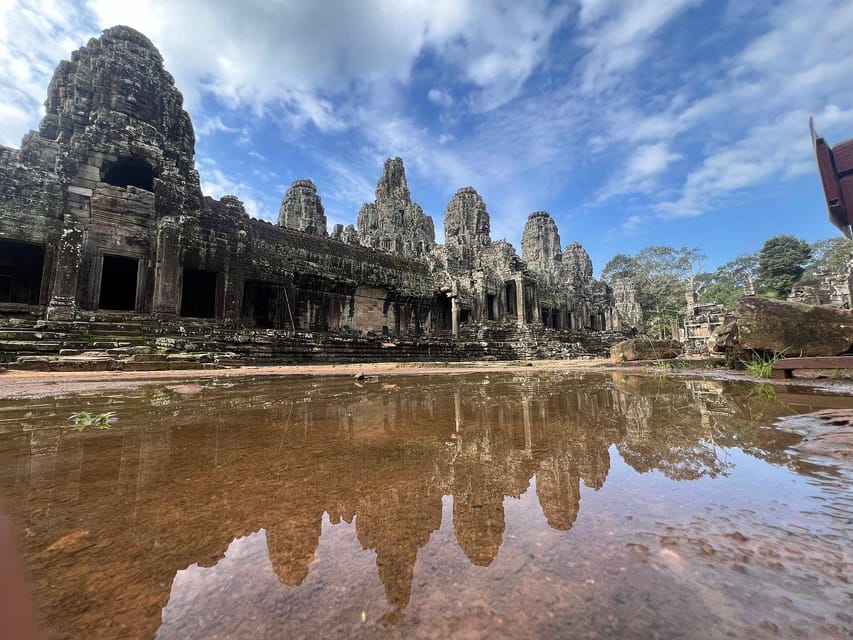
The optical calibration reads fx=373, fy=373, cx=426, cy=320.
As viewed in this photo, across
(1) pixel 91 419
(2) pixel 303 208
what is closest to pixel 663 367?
(1) pixel 91 419

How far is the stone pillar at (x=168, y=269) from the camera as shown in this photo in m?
12.5

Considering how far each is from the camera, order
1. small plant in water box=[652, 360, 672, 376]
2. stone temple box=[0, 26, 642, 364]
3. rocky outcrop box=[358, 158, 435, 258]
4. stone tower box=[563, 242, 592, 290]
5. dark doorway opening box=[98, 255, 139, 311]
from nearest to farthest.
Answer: small plant in water box=[652, 360, 672, 376], stone temple box=[0, 26, 642, 364], dark doorway opening box=[98, 255, 139, 311], rocky outcrop box=[358, 158, 435, 258], stone tower box=[563, 242, 592, 290]

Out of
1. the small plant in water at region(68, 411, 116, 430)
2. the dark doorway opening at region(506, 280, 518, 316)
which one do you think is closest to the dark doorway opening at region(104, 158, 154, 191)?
the small plant in water at region(68, 411, 116, 430)

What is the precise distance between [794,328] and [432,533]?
344 inches

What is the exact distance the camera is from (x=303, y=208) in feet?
104

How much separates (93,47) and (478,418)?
20.2 metres

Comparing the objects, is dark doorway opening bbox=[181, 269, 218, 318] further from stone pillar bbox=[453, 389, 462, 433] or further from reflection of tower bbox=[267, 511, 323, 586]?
reflection of tower bbox=[267, 511, 323, 586]

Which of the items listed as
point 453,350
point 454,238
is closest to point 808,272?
point 454,238

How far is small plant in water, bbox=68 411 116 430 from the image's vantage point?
2883 millimetres

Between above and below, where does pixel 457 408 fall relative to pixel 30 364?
below

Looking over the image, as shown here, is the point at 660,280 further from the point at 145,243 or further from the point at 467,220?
the point at 145,243

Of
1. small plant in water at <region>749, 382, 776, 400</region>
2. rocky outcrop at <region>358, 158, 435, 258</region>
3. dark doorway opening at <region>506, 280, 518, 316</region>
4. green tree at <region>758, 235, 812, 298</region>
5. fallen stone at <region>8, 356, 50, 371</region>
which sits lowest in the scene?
small plant in water at <region>749, 382, 776, 400</region>

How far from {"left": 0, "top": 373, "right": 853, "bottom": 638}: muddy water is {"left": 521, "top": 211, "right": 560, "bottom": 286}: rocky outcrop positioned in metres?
43.2

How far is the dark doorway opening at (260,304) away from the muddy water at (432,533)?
15090mm
